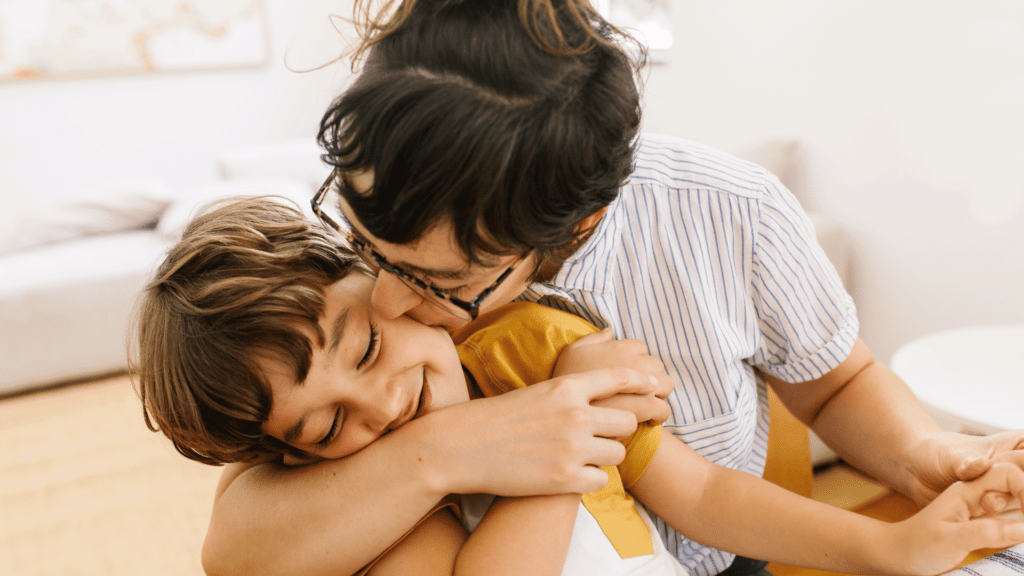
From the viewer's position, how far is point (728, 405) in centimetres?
97

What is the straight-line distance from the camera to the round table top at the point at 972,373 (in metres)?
1.20

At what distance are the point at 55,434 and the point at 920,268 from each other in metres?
3.12

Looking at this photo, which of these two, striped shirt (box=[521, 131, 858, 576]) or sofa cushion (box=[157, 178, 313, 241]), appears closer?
striped shirt (box=[521, 131, 858, 576])

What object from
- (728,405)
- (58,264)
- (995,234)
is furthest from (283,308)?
(58,264)

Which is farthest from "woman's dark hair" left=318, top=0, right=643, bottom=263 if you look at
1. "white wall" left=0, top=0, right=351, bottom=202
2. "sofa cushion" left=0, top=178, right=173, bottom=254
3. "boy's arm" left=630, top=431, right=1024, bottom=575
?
"white wall" left=0, top=0, right=351, bottom=202

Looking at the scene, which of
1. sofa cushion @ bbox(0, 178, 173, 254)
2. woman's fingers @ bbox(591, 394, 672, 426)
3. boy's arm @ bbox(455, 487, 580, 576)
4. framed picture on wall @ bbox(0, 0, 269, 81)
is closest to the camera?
boy's arm @ bbox(455, 487, 580, 576)

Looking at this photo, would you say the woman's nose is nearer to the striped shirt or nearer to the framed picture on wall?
the striped shirt

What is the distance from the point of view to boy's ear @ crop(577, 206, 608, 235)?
2.69ft

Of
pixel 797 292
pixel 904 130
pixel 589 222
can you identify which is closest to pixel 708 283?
pixel 797 292

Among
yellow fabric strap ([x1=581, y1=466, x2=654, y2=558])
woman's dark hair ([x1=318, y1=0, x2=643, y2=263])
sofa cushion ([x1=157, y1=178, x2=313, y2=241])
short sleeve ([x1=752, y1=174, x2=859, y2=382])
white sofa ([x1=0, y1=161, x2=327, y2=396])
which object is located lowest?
white sofa ([x1=0, y1=161, x2=327, y2=396])

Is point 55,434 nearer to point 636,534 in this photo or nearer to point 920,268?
point 636,534

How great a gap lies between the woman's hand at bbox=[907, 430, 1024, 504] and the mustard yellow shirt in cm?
34

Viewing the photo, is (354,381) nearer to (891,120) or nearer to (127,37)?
(891,120)

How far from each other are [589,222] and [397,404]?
33 centimetres
